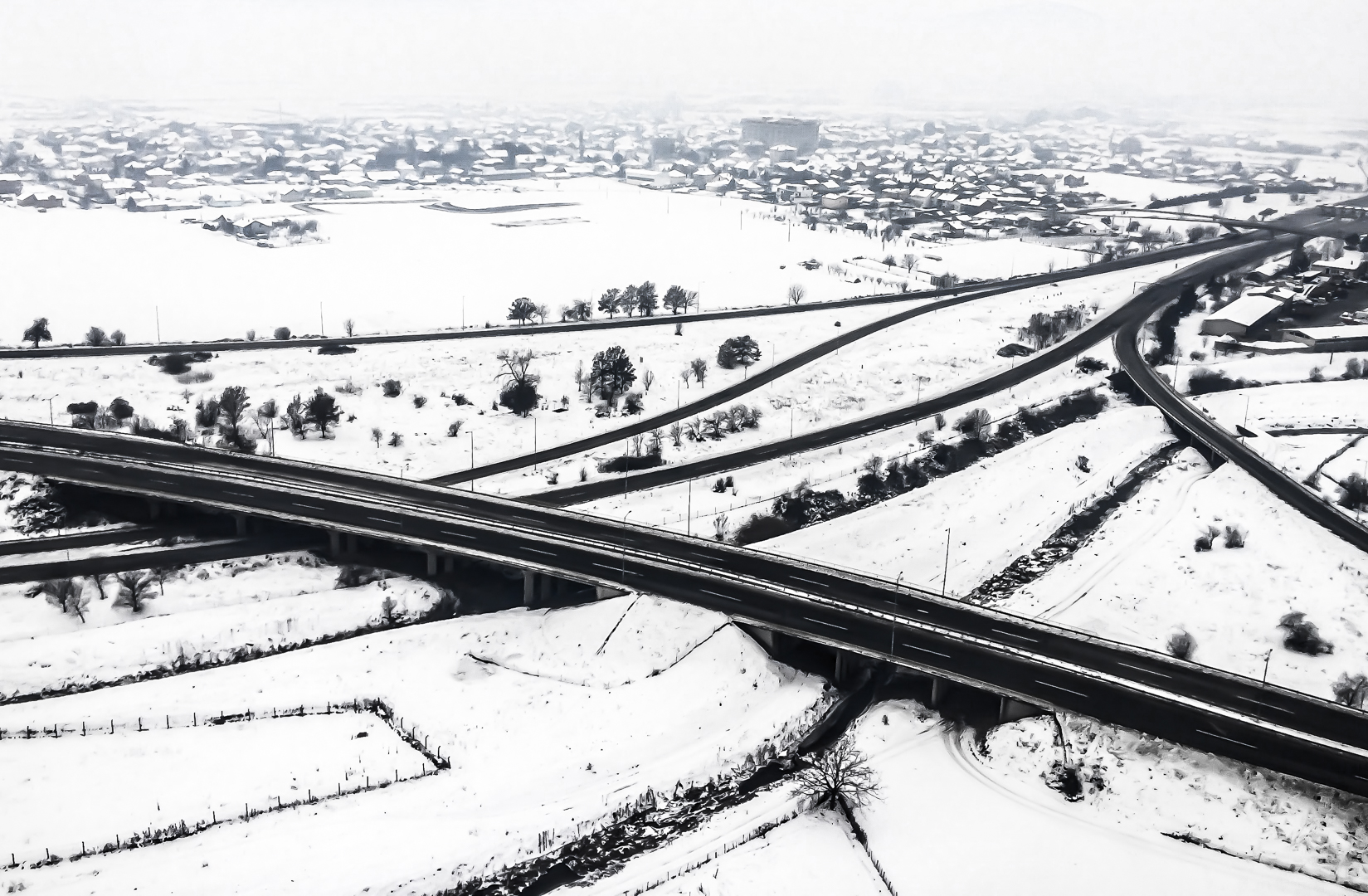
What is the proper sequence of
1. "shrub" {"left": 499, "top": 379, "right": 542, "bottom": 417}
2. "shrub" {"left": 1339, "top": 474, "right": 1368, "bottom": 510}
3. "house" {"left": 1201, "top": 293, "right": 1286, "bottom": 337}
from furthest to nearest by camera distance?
1. "house" {"left": 1201, "top": 293, "right": 1286, "bottom": 337}
2. "shrub" {"left": 499, "top": 379, "right": 542, "bottom": 417}
3. "shrub" {"left": 1339, "top": 474, "right": 1368, "bottom": 510}

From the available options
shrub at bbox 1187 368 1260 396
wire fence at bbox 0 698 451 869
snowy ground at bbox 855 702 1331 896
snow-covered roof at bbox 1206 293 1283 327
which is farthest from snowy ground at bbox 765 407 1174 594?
snow-covered roof at bbox 1206 293 1283 327

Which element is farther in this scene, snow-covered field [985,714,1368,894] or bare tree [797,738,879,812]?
bare tree [797,738,879,812]

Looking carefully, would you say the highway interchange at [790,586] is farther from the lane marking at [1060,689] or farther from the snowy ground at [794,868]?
the snowy ground at [794,868]

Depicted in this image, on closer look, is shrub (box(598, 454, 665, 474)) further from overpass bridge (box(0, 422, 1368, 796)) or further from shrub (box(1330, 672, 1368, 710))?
shrub (box(1330, 672, 1368, 710))

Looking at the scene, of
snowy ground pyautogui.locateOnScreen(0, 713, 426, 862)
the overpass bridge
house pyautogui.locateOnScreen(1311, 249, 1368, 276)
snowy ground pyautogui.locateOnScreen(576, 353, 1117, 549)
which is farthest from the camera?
house pyautogui.locateOnScreen(1311, 249, 1368, 276)

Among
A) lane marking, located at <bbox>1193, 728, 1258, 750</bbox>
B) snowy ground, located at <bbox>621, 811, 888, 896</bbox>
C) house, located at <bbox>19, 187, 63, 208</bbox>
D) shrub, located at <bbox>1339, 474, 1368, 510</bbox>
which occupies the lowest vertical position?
snowy ground, located at <bbox>621, 811, 888, 896</bbox>

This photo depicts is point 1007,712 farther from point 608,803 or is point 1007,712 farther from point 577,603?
point 577,603

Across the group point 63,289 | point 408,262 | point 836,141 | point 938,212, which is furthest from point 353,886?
point 836,141
